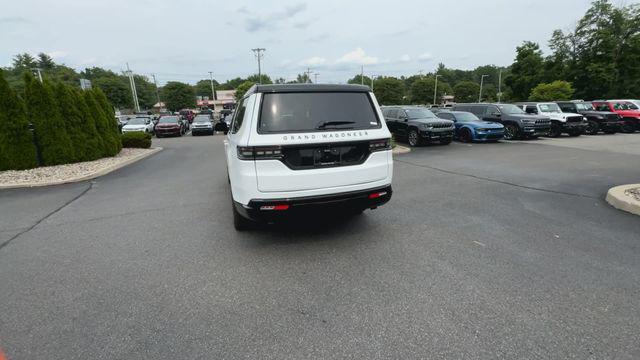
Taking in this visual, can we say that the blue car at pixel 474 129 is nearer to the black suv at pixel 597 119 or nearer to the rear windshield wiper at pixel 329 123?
the black suv at pixel 597 119

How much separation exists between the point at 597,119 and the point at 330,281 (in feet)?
75.6

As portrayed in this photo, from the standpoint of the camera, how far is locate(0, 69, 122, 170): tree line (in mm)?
9461

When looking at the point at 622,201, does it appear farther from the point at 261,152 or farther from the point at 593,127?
the point at 593,127

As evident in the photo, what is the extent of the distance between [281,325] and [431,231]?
2710 millimetres

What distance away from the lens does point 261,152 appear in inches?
135

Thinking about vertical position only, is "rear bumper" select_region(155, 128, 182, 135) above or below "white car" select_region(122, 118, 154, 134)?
below

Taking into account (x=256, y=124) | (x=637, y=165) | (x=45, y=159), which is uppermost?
(x=256, y=124)

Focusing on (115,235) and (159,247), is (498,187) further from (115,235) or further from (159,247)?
(115,235)

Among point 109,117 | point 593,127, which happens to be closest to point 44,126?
point 109,117

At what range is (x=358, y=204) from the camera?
387 cm

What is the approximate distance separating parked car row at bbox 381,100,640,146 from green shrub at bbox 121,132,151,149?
12012 millimetres

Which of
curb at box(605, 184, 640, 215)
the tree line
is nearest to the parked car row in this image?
curb at box(605, 184, 640, 215)

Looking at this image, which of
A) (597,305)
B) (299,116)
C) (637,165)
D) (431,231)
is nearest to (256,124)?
(299,116)

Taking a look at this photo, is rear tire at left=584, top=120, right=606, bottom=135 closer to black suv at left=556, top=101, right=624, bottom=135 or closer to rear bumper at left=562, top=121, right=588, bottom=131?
black suv at left=556, top=101, right=624, bottom=135
